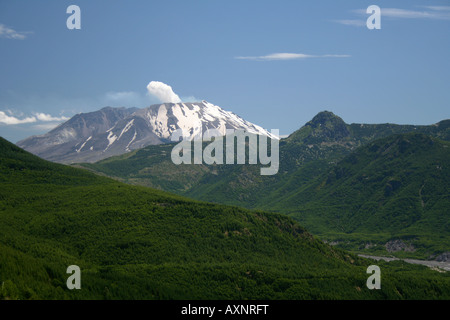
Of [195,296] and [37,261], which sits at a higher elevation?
[37,261]
